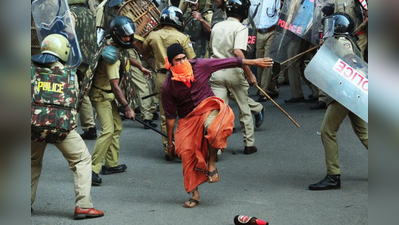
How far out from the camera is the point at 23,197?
3.71 metres

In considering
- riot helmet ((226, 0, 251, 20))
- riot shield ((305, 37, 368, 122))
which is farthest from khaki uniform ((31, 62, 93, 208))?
riot helmet ((226, 0, 251, 20))

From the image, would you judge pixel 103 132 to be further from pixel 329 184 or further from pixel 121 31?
pixel 329 184

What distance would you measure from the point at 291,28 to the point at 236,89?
6.92ft

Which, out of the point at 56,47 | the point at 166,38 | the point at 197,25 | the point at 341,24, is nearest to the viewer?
the point at 56,47

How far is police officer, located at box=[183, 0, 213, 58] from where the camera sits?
1127cm

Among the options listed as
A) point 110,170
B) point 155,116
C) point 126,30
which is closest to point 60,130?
point 126,30

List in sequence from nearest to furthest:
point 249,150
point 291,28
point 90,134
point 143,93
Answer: point 249,150 < point 90,134 < point 291,28 < point 143,93

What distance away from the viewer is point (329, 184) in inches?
307

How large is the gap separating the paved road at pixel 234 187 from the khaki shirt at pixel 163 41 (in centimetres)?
140

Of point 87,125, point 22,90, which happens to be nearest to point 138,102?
point 87,125

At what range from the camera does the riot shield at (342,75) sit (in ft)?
22.1

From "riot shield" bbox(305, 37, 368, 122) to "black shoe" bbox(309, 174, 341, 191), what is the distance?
116 cm

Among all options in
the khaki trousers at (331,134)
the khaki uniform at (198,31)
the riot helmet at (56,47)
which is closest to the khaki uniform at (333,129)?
the khaki trousers at (331,134)

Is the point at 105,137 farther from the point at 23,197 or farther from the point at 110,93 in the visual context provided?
the point at 23,197
